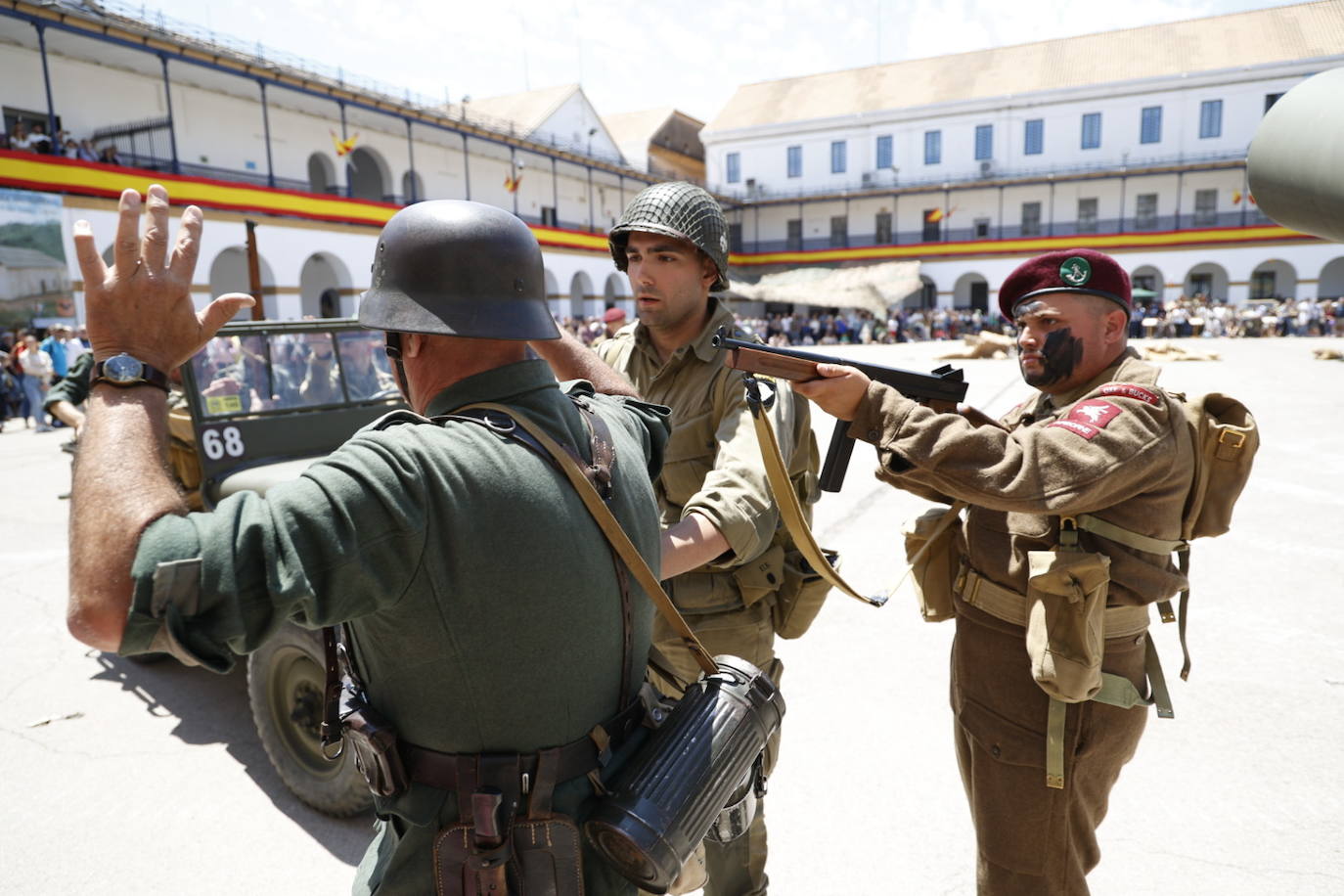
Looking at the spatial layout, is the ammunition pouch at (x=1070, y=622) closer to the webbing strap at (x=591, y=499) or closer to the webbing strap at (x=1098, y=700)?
the webbing strap at (x=1098, y=700)

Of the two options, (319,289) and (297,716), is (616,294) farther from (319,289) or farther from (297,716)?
(297,716)

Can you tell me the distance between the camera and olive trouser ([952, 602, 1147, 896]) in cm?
198

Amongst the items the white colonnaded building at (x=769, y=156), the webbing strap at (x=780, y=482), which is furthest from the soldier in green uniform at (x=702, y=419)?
the white colonnaded building at (x=769, y=156)

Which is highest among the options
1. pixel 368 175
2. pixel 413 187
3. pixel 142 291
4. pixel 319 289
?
pixel 368 175

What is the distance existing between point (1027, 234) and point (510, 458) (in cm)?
4511

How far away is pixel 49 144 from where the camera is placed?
1756 centimetres

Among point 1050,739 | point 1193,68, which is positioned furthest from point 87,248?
point 1193,68

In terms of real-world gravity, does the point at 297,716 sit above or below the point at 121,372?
below

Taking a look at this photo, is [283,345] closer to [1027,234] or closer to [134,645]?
[134,645]

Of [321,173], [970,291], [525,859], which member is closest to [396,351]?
[525,859]

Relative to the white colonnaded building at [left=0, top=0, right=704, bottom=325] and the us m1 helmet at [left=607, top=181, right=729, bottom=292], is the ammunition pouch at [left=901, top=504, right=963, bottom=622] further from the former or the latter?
the white colonnaded building at [left=0, top=0, right=704, bottom=325]

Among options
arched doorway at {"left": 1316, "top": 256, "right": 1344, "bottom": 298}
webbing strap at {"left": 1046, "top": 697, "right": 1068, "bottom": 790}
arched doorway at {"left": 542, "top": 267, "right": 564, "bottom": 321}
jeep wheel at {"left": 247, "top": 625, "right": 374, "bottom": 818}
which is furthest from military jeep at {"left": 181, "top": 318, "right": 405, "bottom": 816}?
arched doorway at {"left": 1316, "top": 256, "right": 1344, "bottom": 298}

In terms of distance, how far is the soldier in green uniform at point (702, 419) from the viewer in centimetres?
Answer: 230

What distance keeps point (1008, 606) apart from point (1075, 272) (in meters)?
0.86
